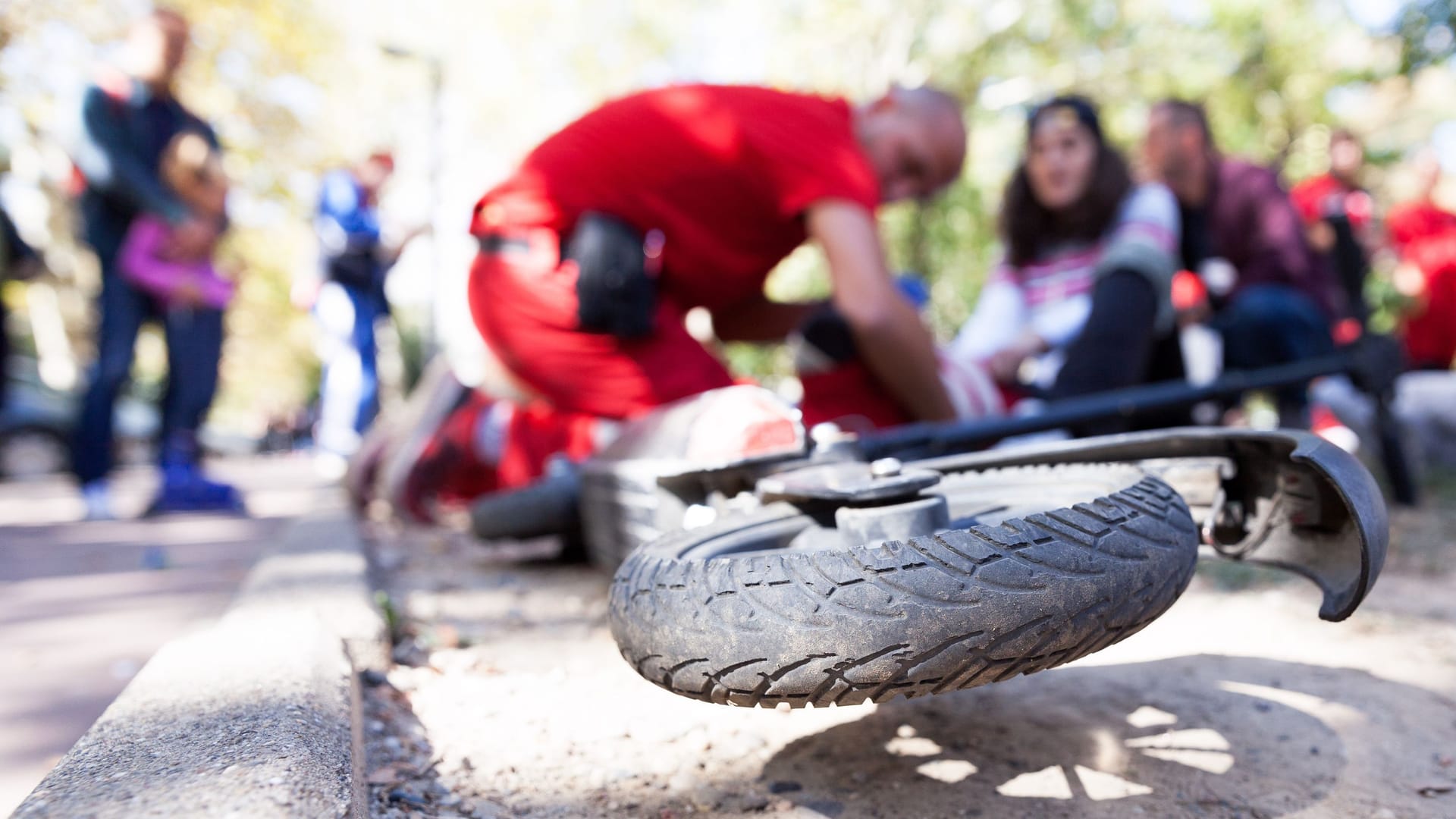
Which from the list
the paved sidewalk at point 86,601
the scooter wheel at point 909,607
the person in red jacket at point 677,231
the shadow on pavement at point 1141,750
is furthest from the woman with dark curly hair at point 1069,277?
the paved sidewalk at point 86,601

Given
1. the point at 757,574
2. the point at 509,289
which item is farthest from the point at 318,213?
the point at 757,574

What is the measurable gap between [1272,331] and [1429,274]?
4041mm

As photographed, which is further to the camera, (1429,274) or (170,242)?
(1429,274)

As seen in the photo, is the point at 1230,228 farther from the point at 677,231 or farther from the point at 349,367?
the point at 349,367

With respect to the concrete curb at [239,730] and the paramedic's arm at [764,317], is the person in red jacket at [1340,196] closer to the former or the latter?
the paramedic's arm at [764,317]

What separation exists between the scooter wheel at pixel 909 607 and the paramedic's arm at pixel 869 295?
1.22 metres

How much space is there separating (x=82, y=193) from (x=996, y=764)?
4002 millimetres

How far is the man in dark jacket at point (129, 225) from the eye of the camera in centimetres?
359

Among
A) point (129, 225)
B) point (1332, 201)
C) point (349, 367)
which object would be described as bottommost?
point (349, 367)

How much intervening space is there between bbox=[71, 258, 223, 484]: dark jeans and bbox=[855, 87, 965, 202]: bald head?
291 cm

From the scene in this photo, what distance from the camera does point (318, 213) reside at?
202 inches

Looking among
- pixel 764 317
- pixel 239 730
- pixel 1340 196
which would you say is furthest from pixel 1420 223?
pixel 239 730

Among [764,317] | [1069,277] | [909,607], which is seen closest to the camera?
[909,607]

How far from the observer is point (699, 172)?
2486mm
